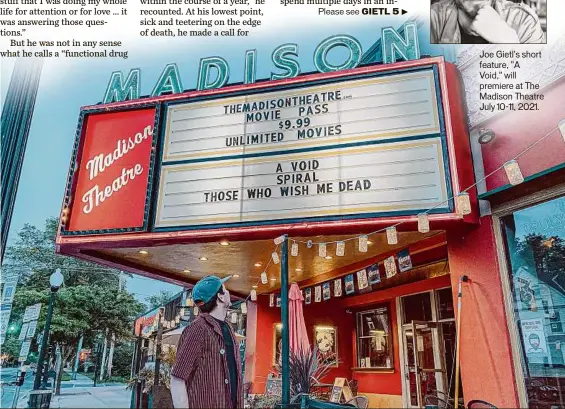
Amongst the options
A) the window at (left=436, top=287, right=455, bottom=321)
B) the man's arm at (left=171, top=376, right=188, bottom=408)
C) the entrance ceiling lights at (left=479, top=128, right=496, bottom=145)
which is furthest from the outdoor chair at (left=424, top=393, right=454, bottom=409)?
the man's arm at (left=171, top=376, right=188, bottom=408)

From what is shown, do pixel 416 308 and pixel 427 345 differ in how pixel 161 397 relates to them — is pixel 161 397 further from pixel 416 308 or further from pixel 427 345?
pixel 416 308

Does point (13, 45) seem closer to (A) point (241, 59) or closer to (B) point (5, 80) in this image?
(B) point (5, 80)

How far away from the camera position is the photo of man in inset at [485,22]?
4.64 metres

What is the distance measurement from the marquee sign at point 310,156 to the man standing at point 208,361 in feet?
7.03

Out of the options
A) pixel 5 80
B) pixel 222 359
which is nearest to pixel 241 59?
pixel 5 80

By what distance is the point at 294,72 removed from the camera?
5.91 metres

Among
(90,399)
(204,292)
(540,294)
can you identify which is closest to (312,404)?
(204,292)

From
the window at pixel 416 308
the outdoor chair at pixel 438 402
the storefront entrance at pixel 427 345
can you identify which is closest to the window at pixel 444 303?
the storefront entrance at pixel 427 345

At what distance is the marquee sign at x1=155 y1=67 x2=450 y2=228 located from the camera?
16.0 feet

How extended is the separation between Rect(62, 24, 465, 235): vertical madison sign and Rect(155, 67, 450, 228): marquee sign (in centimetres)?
1

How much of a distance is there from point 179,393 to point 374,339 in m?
6.90

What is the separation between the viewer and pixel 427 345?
734 centimetres

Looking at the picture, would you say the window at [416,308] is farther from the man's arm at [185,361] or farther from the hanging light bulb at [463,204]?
the man's arm at [185,361]

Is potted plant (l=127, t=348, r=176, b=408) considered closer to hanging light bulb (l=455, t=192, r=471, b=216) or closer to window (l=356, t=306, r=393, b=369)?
hanging light bulb (l=455, t=192, r=471, b=216)
